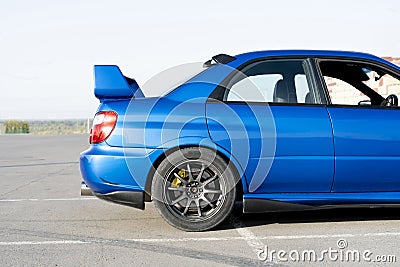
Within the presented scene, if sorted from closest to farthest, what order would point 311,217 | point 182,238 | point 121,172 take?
1. point 182,238
2. point 121,172
3. point 311,217

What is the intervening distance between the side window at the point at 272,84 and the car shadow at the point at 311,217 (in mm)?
1177

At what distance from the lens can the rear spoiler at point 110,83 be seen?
15.6 ft

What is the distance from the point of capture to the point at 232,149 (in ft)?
14.9

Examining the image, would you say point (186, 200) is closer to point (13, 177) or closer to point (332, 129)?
point (332, 129)

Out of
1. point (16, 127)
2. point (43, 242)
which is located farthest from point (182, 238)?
point (16, 127)

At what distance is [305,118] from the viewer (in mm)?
4586

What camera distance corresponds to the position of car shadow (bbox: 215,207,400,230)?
5.07 meters

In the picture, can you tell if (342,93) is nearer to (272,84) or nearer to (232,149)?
(272,84)

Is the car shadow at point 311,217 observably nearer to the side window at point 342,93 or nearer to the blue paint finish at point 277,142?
the blue paint finish at point 277,142

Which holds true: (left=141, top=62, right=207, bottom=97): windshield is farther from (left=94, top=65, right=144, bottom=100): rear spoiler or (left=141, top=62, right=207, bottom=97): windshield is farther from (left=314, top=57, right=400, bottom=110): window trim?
(left=314, top=57, right=400, bottom=110): window trim

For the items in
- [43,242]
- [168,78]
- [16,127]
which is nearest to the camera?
[43,242]

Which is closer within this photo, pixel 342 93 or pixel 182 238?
pixel 182 238

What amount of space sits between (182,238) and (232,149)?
86cm

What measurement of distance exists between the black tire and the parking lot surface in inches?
5.5
